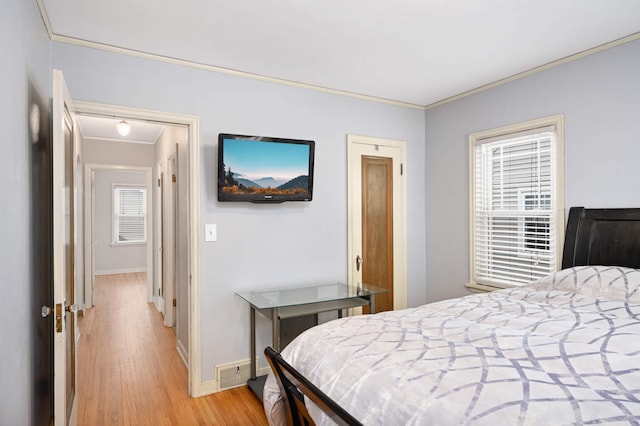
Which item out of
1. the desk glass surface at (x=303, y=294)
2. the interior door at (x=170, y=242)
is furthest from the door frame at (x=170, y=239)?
the desk glass surface at (x=303, y=294)

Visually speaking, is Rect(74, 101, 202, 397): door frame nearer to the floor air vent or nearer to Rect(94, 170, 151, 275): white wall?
the floor air vent

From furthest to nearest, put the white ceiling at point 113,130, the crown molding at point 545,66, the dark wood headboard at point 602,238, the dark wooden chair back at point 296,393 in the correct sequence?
the white ceiling at point 113,130, the crown molding at point 545,66, the dark wood headboard at point 602,238, the dark wooden chair back at point 296,393

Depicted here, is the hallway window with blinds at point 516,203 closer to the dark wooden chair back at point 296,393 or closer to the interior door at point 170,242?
the dark wooden chair back at point 296,393

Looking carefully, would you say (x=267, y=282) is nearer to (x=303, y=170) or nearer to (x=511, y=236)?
(x=303, y=170)

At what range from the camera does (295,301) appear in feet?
9.52

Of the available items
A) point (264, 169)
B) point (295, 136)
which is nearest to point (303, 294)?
point (264, 169)

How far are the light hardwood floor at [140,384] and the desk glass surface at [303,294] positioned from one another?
75 cm

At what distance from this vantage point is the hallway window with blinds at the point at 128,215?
29.4ft

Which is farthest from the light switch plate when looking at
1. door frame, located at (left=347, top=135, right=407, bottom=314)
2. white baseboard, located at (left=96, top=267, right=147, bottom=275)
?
white baseboard, located at (left=96, top=267, right=147, bottom=275)

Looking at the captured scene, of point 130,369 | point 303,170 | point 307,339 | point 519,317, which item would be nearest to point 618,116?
point 519,317

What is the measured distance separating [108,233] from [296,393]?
870 centimetres

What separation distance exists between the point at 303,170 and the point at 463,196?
164cm

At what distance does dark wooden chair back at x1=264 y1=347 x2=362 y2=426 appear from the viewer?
4.33ft

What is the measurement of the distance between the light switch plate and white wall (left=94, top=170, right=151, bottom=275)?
22.7 ft
